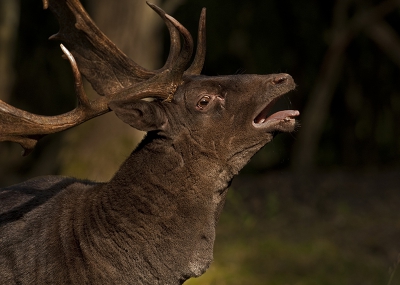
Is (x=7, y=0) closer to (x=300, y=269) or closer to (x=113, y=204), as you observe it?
(x=300, y=269)

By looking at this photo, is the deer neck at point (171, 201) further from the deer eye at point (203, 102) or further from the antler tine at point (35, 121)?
the antler tine at point (35, 121)

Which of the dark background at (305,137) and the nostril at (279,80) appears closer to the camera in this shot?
the nostril at (279,80)

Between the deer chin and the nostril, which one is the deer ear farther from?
the nostril

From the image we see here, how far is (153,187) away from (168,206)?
158mm

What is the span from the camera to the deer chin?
17.5ft

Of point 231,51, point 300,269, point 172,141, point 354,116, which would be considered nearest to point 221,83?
point 172,141

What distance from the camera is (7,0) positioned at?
1323cm

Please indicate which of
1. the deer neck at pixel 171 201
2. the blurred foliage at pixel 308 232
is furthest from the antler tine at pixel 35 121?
the blurred foliage at pixel 308 232

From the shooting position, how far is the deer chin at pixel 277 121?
17.5ft

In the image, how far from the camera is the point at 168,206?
5.22m

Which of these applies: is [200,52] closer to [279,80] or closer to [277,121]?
[279,80]

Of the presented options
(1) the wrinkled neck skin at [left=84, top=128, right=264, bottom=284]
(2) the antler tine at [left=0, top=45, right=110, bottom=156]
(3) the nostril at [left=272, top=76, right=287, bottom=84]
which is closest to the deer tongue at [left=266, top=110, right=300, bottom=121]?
(3) the nostril at [left=272, top=76, right=287, bottom=84]

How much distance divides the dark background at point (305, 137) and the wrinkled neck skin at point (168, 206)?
2872 millimetres

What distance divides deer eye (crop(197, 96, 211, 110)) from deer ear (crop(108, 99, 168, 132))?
243mm
